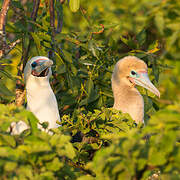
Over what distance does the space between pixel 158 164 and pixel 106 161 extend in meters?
0.23

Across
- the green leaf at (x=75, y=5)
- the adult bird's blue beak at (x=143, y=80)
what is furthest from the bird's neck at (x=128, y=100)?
the green leaf at (x=75, y=5)

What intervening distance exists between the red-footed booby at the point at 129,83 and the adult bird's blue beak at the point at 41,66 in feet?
2.73

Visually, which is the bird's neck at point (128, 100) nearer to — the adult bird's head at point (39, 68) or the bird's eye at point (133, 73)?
the bird's eye at point (133, 73)

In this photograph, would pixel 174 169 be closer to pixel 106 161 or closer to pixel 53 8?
pixel 106 161

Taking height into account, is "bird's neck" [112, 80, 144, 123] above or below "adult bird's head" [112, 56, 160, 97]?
below

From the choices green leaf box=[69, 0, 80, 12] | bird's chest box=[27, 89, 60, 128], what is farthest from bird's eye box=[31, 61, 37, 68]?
green leaf box=[69, 0, 80, 12]

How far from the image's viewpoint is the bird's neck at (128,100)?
396 centimetres

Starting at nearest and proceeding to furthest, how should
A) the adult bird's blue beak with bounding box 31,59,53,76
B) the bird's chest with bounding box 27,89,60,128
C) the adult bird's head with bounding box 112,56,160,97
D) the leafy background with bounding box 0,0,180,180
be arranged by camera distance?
the leafy background with bounding box 0,0,180,180, the bird's chest with bounding box 27,89,60,128, the adult bird's blue beak with bounding box 31,59,53,76, the adult bird's head with bounding box 112,56,160,97

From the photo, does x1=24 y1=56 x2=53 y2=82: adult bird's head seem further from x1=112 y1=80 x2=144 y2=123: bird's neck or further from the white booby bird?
x1=112 y1=80 x2=144 y2=123: bird's neck

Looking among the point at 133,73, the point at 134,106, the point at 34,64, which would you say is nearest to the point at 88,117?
the point at 34,64

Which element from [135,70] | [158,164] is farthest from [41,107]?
[158,164]

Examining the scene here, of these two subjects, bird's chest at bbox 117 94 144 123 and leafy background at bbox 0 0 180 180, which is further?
bird's chest at bbox 117 94 144 123

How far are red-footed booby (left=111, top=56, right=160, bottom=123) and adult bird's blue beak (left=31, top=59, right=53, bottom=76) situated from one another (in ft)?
2.73

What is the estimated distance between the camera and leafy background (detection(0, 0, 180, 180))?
5.79 ft
